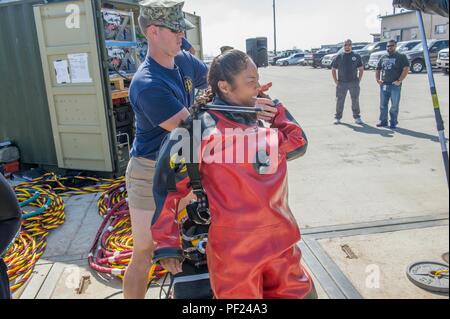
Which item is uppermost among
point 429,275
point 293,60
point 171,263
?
point 293,60

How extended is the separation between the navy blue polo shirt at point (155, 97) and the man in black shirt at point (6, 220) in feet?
2.44

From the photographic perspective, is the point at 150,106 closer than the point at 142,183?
Yes

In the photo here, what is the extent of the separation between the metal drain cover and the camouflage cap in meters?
2.29

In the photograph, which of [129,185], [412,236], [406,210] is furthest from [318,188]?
[129,185]

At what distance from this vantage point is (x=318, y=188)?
197 inches

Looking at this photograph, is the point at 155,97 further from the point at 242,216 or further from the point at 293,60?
the point at 293,60

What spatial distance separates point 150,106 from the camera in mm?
2111

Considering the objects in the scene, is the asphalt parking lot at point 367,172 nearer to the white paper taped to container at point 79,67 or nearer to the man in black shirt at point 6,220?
the man in black shirt at point 6,220

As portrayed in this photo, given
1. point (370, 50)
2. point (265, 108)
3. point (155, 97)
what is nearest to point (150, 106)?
point (155, 97)

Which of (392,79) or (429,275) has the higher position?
(392,79)

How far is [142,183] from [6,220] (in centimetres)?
79

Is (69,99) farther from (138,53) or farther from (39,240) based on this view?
(39,240)

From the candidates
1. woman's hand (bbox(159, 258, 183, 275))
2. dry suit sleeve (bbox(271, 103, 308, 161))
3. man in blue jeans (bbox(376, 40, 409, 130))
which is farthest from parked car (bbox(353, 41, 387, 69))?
woman's hand (bbox(159, 258, 183, 275))

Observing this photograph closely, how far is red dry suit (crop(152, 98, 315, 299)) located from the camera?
1.61m
